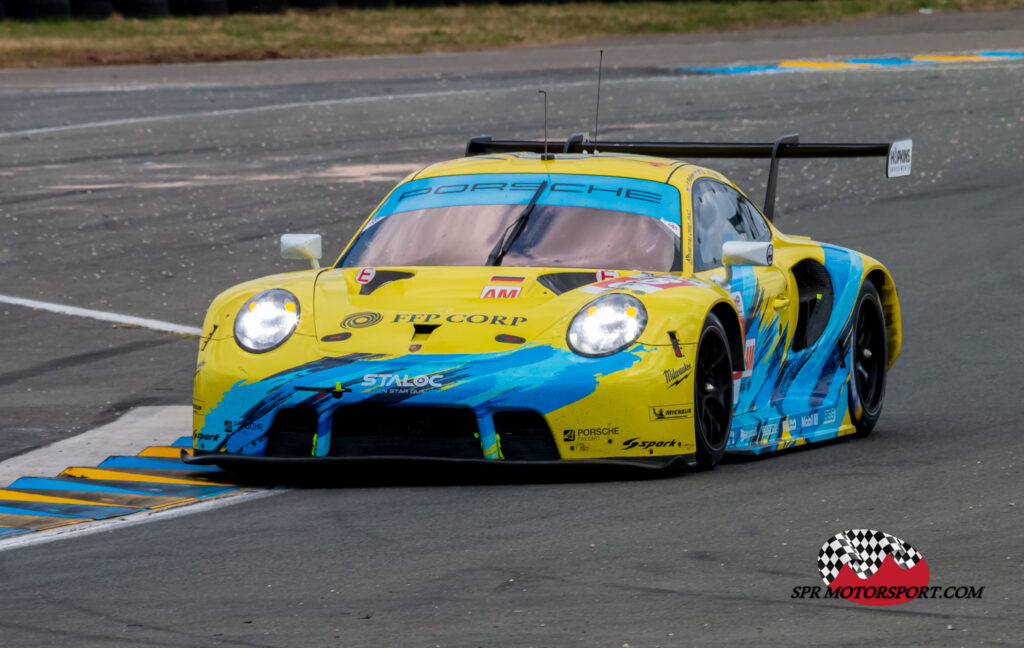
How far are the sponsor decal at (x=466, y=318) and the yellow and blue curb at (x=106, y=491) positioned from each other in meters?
0.89

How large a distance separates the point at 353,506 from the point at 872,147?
3.60 meters

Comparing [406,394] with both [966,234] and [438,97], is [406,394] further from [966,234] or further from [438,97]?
[438,97]

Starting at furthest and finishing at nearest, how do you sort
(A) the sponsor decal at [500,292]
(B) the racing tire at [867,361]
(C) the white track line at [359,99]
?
(C) the white track line at [359,99] < (B) the racing tire at [867,361] < (A) the sponsor decal at [500,292]

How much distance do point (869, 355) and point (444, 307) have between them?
261 cm

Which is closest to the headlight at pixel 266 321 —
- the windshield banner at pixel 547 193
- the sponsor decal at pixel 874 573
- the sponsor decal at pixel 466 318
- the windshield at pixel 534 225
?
the sponsor decal at pixel 466 318

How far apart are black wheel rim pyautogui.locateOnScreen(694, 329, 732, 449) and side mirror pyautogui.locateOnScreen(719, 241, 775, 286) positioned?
0.38 meters

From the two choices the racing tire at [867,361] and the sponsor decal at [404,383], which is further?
the racing tire at [867,361]

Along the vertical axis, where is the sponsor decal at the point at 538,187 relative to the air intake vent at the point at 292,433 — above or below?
above

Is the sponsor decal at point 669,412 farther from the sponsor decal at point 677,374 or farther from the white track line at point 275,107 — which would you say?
the white track line at point 275,107

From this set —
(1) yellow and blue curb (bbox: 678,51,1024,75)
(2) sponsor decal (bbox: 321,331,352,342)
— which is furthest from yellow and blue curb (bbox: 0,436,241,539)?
(1) yellow and blue curb (bbox: 678,51,1024,75)

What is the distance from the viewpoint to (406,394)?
20.8 feet

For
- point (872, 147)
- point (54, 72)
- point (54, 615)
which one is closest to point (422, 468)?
point (54, 615)

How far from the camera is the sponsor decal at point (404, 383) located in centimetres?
632

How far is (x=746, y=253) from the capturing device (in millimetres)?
7082
